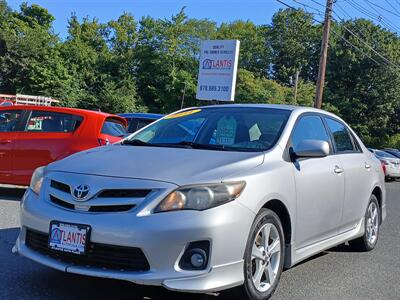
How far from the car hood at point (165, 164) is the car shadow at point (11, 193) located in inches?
212

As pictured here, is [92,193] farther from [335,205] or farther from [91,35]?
[91,35]

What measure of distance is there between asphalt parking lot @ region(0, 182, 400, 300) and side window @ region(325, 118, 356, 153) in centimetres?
123

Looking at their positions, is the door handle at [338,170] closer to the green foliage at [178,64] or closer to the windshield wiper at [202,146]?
A: the windshield wiper at [202,146]

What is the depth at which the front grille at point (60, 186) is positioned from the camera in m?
4.12

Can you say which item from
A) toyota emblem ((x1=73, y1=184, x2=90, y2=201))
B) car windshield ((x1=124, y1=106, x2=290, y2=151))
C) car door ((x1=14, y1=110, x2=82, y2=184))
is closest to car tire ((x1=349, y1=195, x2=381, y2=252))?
car windshield ((x1=124, y1=106, x2=290, y2=151))

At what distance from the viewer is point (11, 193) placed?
33.8ft

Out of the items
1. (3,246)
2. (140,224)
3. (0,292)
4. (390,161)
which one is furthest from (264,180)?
(390,161)

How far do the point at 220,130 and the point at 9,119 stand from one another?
18.4 feet

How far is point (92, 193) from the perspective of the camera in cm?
395

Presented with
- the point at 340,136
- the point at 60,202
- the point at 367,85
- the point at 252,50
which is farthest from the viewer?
the point at 252,50

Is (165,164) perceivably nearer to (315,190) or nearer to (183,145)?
(183,145)

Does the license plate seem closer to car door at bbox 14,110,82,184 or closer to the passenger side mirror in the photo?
the passenger side mirror

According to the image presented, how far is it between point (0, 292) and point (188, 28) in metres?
50.6

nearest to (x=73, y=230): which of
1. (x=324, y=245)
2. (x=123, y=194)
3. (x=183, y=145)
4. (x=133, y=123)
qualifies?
(x=123, y=194)
